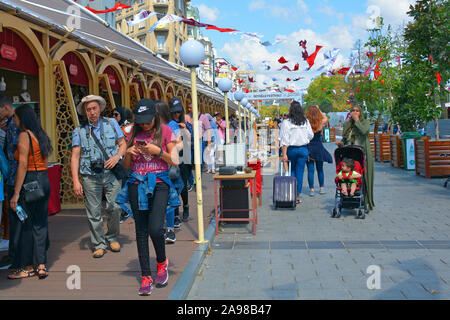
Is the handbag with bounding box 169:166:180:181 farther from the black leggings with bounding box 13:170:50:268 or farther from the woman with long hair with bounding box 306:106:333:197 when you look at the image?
the woman with long hair with bounding box 306:106:333:197

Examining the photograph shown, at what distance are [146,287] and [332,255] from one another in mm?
2270

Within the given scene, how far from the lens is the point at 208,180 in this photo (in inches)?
527

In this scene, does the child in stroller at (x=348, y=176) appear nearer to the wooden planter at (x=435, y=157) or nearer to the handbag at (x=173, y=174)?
the handbag at (x=173, y=174)

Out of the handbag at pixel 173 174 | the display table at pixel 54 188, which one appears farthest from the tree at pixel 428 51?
the display table at pixel 54 188

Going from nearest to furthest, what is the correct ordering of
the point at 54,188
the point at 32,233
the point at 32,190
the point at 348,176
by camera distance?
the point at 32,190, the point at 32,233, the point at 348,176, the point at 54,188

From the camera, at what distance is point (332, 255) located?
550 cm

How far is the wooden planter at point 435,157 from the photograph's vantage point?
12.2 metres

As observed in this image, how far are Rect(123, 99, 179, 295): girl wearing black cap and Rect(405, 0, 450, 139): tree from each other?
32.0 feet

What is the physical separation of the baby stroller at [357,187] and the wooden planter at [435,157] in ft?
16.5

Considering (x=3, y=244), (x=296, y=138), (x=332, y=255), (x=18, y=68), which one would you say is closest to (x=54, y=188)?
(x=18, y=68)

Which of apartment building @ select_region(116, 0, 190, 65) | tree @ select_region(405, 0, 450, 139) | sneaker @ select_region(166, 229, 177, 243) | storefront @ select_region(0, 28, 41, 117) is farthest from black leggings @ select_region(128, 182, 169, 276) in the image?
apartment building @ select_region(116, 0, 190, 65)

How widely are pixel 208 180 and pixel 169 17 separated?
7.08m

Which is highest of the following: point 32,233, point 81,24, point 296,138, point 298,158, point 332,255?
point 81,24

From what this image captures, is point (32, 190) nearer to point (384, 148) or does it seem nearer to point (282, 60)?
point (282, 60)
